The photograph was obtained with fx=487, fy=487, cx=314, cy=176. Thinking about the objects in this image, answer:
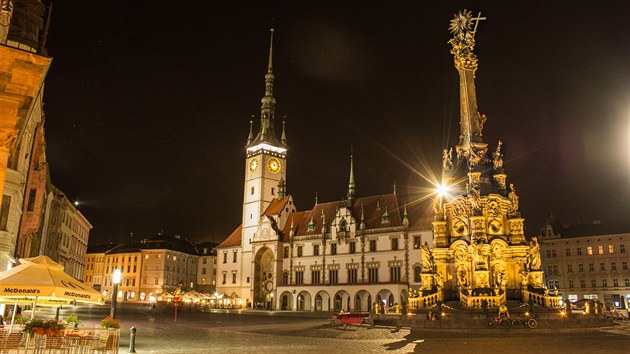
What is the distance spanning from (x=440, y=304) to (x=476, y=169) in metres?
8.37

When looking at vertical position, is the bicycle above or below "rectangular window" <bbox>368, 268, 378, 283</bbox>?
below

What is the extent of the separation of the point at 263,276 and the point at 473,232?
50.3 m

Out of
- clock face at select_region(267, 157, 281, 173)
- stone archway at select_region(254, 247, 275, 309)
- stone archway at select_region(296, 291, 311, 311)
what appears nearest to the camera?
stone archway at select_region(296, 291, 311, 311)

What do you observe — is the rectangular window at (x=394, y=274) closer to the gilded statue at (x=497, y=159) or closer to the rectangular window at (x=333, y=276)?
the rectangular window at (x=333, y=276)

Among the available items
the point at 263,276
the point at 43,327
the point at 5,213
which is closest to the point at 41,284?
the point at 43,327

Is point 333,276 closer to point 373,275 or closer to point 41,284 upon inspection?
point 373,275

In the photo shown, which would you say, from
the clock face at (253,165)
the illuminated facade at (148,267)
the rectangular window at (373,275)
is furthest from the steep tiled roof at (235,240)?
the rectangular window at (373,275)

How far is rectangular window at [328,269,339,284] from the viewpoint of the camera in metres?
65.6

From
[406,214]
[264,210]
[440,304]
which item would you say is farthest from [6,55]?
[264,210]

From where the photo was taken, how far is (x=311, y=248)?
69250mm

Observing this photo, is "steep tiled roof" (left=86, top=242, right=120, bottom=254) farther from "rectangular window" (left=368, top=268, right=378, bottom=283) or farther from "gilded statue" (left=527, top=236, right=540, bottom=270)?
"gilded statue" (left=527, top=236, right=540, bottom=270)

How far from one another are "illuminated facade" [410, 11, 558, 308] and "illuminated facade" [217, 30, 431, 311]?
2689 cm

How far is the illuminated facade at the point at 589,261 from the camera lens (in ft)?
214

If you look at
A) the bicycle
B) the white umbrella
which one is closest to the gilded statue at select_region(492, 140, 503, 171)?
the bicycle
